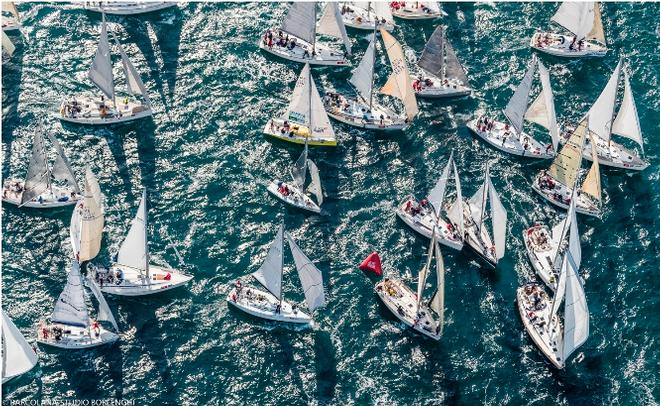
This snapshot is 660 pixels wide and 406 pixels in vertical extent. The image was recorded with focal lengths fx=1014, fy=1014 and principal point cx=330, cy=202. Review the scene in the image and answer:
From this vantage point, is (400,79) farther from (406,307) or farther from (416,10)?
(406,307)

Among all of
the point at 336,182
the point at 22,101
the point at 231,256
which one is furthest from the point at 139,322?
the point at 22,101

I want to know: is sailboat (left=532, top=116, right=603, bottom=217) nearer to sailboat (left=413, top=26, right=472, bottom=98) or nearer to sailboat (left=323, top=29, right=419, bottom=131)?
sailboat (left=413, top=26, right=472, bottom=98)

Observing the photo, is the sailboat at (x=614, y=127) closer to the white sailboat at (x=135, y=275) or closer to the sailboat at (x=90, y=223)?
the white sailboat at (x=135, y=275)

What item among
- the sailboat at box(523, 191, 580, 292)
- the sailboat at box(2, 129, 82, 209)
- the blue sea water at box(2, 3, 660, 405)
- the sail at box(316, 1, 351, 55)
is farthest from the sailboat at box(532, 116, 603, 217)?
the sailboat at box(2, 129, 82, 209)

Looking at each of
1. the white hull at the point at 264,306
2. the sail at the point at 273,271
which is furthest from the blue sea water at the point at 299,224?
the sail at the point at 273,271

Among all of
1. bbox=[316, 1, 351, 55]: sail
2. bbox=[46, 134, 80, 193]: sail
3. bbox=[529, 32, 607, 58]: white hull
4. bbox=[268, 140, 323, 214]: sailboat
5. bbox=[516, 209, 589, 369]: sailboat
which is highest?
bbox=[316, 1, 351, 55]: sail

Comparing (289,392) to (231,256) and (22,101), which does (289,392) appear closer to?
(231,256)

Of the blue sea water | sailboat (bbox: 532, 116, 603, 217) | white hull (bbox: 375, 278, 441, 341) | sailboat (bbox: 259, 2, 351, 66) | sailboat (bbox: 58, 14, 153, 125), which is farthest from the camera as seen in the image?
sailboat (bbox: 259, 2, 351, 66)
